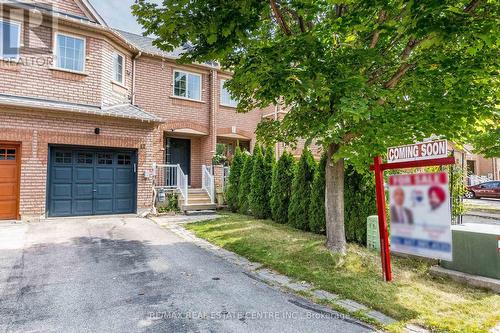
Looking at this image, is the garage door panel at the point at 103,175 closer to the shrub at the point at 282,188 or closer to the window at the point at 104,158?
the window at the point at 104,158

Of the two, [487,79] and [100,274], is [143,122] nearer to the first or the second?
[100,274]

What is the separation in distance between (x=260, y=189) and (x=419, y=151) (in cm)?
727

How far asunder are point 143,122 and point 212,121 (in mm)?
4139

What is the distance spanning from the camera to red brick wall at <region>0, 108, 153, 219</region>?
364 inches

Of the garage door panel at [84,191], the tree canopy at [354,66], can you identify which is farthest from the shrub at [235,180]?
the tree canopy at [354,66]

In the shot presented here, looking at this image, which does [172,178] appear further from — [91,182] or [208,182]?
[91,182]

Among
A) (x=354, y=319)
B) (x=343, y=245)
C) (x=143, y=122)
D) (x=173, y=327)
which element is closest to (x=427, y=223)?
(x=354, y=319)

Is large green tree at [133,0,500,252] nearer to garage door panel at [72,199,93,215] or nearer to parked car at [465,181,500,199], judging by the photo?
garage door panel at [72,199,93,215]

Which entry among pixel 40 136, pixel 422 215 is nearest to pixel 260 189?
pixel 422 215

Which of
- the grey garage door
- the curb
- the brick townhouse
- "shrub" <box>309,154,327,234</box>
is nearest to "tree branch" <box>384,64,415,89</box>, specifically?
"shrub" <box>309,154,327,234</box>

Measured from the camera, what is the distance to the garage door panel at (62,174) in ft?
33.0

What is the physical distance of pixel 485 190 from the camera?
Result: 73.4 ft

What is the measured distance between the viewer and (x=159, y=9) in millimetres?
4496

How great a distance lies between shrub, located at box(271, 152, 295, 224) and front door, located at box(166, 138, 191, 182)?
6.00 m
